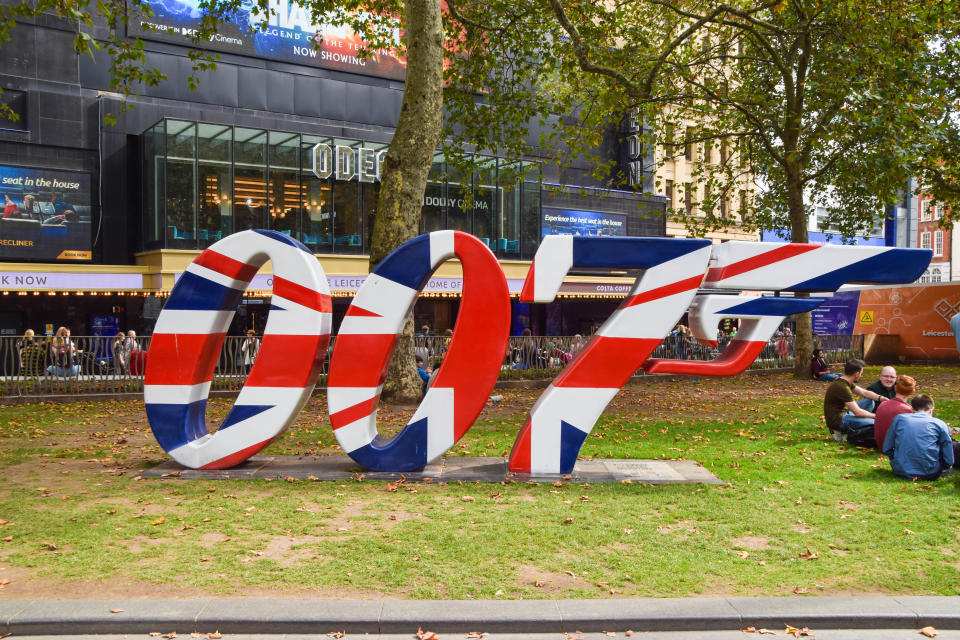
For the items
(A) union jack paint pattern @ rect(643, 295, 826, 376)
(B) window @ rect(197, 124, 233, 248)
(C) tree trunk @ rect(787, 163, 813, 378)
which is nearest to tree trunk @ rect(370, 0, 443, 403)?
(A) union jack paint pattern @ rect(643, 295, 826, 376)

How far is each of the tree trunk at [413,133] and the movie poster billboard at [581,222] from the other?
811 inches

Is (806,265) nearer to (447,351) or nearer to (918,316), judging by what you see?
(447,351)

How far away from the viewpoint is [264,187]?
1089 inches

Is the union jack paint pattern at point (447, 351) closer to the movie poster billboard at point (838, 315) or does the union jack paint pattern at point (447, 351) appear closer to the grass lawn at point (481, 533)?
the grass lawn at point (481, 533)

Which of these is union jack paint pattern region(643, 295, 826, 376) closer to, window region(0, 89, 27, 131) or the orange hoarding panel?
the orange hoarding panel

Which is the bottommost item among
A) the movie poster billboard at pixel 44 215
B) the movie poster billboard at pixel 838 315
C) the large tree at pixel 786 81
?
the movie poster billboard at pixel 838 315

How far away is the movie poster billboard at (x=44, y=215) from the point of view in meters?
25.6

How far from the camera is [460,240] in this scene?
340 inches

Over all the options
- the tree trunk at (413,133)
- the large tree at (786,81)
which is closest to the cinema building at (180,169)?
the large tree at (786,81)

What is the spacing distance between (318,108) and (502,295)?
2490 cm

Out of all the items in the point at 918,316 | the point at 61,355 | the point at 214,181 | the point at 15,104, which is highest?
the point at 15,104

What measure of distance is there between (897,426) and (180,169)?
937 inches

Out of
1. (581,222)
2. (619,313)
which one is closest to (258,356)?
(619,313)

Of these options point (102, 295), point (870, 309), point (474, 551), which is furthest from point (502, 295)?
point (870, 309)
